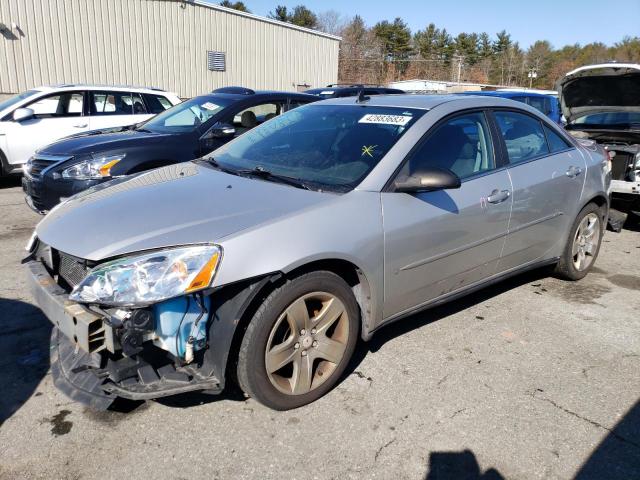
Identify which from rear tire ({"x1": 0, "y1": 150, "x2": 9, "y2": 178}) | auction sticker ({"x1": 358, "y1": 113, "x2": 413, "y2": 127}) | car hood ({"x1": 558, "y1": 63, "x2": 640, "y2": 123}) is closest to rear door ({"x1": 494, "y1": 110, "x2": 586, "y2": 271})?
auction sticker ({"x1": 358, "y1": 113, "x2": 413, "y2": 127})

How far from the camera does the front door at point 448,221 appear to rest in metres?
3.13

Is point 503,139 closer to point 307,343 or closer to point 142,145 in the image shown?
point 307,343

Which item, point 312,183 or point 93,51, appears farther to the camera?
point 93,51

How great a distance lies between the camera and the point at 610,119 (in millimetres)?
7531

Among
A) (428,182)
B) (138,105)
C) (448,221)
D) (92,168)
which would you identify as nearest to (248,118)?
(92,168)

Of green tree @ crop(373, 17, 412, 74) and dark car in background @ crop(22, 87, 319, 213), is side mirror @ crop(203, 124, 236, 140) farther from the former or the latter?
green tree @ crop(373, 17, 412, 74)

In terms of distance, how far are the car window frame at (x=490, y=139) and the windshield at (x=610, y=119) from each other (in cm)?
455

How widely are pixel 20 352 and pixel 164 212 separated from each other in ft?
4.84

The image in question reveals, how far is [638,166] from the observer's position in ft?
20.5

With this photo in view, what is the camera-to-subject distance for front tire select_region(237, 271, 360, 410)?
2609mm

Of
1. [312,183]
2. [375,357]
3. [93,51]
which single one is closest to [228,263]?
[312,183]

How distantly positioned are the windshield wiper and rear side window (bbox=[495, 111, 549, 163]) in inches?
67.7

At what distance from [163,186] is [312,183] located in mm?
925

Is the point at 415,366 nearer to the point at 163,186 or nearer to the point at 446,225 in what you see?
the point at 446,225
